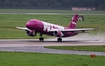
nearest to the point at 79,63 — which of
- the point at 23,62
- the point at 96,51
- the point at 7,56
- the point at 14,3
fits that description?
the point at 23,62

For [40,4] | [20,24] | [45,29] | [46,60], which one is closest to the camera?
[46,60]

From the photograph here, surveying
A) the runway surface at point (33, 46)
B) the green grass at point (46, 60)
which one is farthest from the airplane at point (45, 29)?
the green grass at point (46, 60)

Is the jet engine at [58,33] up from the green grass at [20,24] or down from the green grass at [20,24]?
up

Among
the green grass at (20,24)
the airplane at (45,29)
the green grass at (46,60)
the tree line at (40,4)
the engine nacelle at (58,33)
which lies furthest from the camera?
the tree line at (40,4)

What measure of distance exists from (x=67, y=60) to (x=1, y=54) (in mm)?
7018

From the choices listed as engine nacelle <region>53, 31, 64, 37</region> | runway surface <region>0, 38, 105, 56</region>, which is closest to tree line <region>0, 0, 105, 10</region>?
engine nacelle <region>53, 31, 64, 37</region>

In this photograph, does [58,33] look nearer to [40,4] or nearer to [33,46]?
[33,46]

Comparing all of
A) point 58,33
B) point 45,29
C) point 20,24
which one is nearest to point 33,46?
point 58,33

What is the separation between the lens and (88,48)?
46.0m

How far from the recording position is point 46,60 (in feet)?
111

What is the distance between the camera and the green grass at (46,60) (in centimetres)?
3161

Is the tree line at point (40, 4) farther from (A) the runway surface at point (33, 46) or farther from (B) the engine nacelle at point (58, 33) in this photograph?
(A) the runway surface at point (33, 46)

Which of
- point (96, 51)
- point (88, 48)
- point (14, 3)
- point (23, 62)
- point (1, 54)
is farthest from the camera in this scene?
point (14, 3)

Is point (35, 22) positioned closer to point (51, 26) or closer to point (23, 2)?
point (51, 26)
